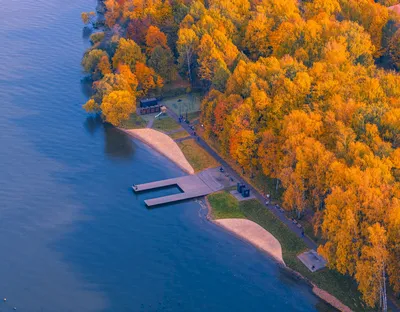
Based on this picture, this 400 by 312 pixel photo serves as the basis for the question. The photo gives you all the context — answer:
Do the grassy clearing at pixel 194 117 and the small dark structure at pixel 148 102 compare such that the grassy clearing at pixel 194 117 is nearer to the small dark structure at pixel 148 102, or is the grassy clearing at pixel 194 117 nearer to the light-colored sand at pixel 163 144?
the light-colored sand at pixel 163 144

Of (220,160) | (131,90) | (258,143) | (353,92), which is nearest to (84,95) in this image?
(131,90)

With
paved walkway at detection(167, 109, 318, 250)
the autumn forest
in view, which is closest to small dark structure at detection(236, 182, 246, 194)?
paved walkway at detection(167, 109, 318, 250)

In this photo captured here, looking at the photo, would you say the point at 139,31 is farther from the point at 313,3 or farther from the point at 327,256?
the point at 327,256

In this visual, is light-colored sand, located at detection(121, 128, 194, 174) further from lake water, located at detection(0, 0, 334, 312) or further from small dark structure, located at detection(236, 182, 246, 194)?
small dark structure, located at detection(236, 182, 246, 194)

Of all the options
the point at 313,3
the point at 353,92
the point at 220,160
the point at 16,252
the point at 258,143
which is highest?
the point at 313,3

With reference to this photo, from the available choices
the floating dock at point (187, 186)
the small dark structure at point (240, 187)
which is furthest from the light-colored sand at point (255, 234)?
the floating dock at point (187, 186)

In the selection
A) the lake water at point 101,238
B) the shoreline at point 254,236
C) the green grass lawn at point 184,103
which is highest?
the green grass lawn at point 184,103
